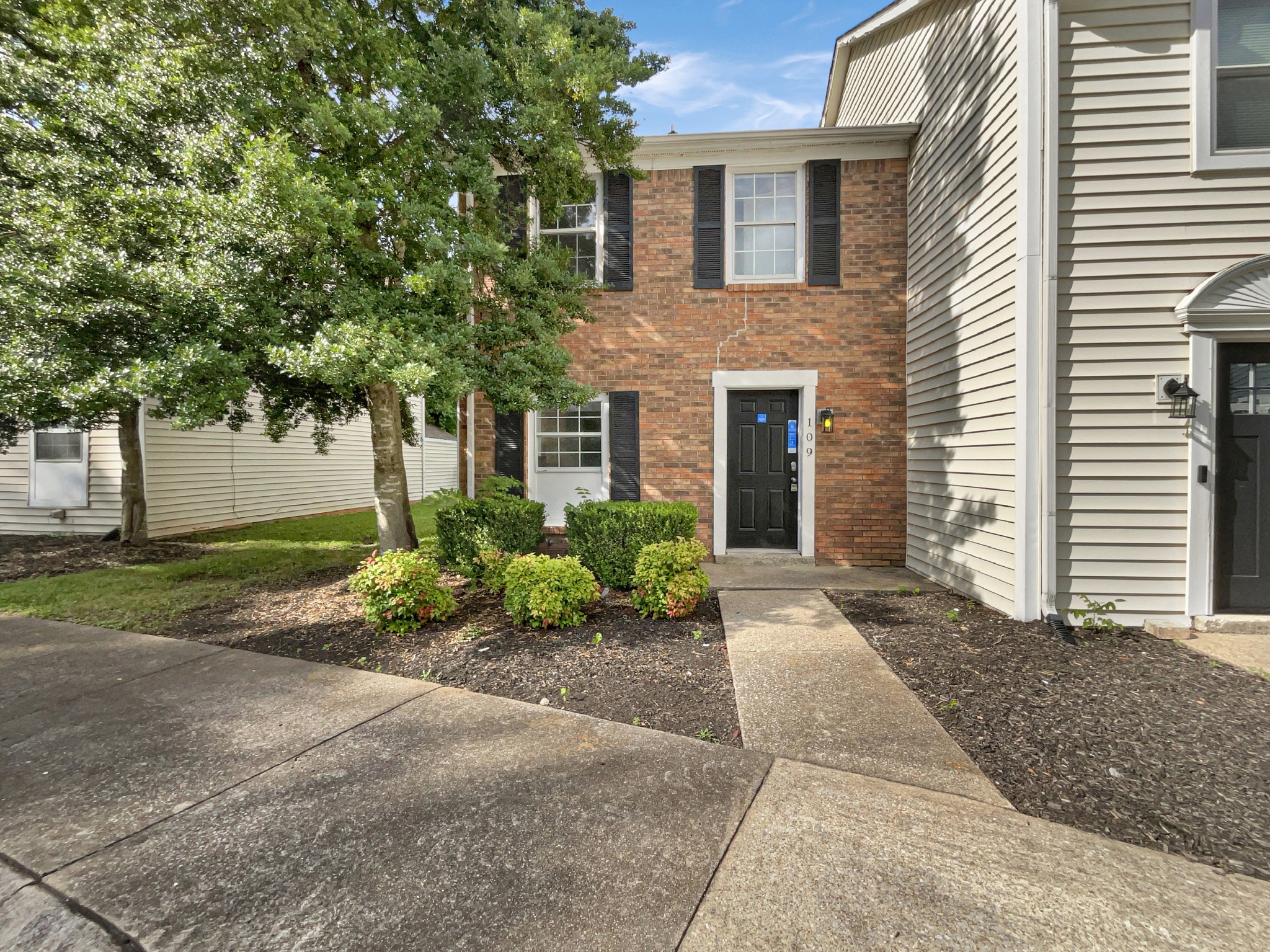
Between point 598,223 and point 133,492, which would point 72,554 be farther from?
point 598,223

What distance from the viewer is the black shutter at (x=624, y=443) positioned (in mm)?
6941

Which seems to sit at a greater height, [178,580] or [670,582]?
[670,582]

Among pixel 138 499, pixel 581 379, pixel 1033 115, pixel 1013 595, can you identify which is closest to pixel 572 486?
pixel 581 379

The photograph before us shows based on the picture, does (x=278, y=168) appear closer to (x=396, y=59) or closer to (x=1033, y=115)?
(x=396, y=59)

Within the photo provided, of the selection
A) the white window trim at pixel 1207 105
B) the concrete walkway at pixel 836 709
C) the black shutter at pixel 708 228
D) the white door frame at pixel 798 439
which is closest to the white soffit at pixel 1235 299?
the white window trim at pixel 1207 105

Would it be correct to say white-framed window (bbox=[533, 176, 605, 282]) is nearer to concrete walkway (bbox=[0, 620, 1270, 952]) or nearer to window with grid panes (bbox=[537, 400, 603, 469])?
window with grid panes (bbox=[537, 400, 603, 469])

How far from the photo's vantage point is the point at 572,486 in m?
7.26

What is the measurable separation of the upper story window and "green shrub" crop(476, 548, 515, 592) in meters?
3.78

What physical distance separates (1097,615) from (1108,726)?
1.92m

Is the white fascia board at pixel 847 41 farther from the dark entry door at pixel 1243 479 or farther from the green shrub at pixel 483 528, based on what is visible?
the green shrub at pixel 483 528

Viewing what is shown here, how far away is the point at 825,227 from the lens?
6.72 m

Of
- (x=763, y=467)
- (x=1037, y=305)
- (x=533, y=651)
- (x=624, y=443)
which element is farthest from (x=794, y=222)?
(x=533, y=651)

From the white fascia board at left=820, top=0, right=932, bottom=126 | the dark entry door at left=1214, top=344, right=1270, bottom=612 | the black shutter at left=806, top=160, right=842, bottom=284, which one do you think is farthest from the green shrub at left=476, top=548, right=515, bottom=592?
the white fascia board at left=820, top=0, right=932, bottom=126

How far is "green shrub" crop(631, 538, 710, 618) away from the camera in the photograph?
15.0ft
